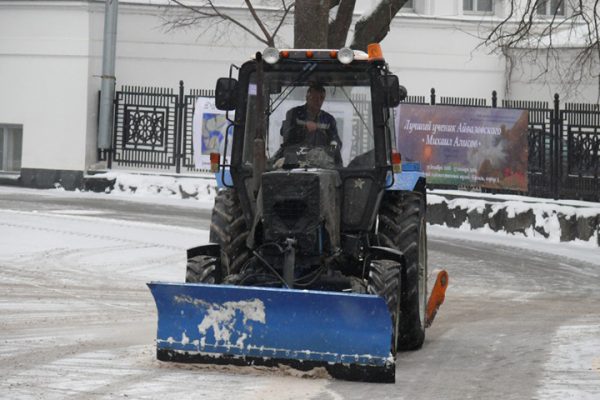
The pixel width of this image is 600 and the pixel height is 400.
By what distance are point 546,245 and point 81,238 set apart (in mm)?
7710

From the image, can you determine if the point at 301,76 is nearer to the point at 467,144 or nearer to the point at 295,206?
the point at 295,206

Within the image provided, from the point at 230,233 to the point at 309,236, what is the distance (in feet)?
3.22

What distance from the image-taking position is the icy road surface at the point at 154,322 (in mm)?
8727

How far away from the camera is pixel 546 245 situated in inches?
865

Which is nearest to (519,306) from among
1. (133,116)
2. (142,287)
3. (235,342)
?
(142,287)

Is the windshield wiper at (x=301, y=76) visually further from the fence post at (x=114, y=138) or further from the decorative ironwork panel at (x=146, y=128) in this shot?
the fence post at (x=114, y=138)

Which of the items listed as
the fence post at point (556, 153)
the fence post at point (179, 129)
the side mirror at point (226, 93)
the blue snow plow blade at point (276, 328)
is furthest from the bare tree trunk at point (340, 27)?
the blue snow plow blade at point (276, 328)

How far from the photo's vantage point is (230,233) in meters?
10.3

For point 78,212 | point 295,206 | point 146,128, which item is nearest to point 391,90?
point 295,206

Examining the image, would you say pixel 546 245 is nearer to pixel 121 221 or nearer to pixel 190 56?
pixel 121 221

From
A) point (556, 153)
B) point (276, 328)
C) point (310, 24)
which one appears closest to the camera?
point (276, 328)

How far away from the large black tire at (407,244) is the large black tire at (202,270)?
4.58ft

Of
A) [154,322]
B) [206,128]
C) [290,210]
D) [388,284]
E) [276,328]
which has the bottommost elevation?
[154,322]

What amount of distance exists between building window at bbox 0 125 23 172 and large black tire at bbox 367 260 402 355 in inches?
880
